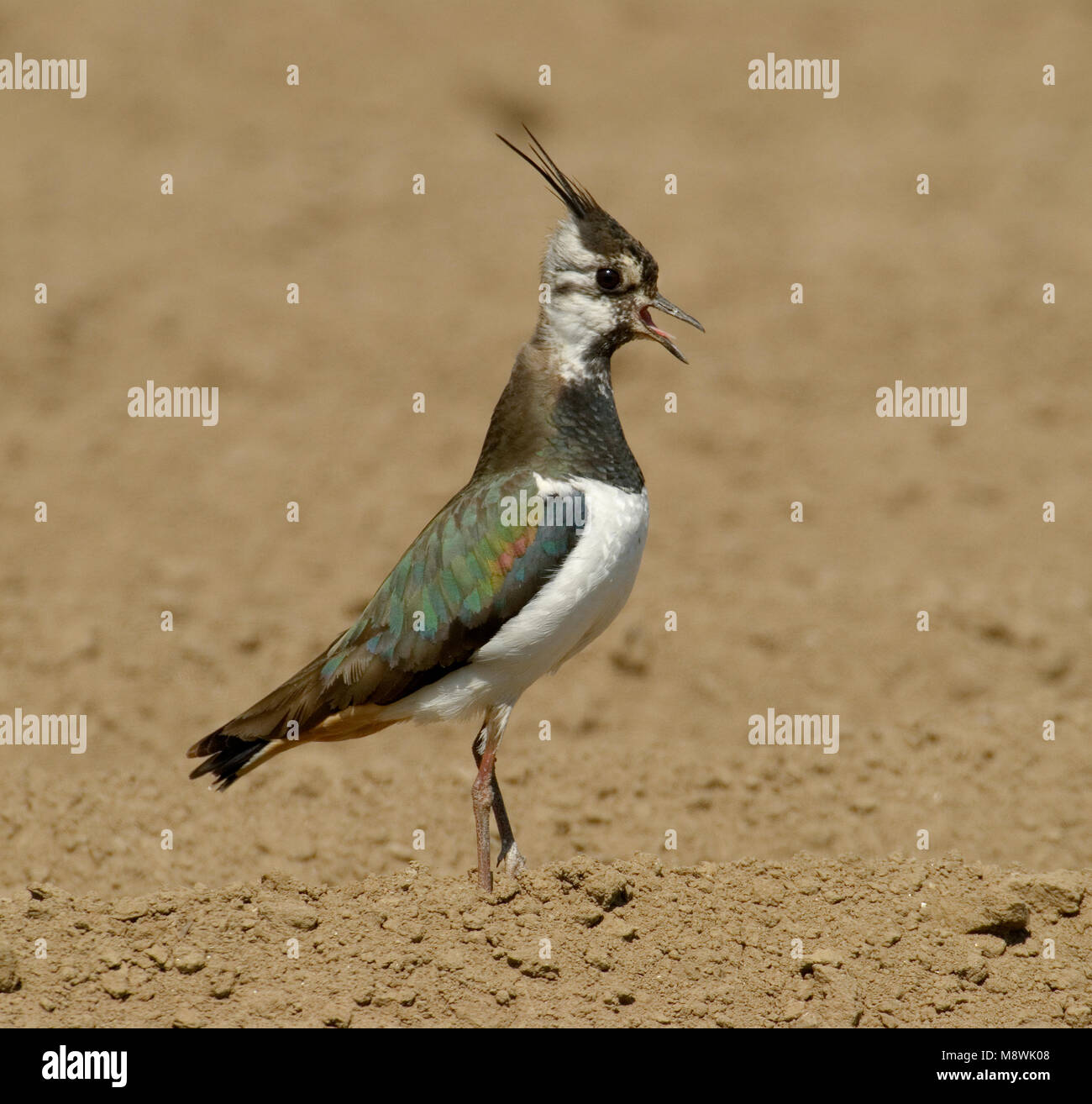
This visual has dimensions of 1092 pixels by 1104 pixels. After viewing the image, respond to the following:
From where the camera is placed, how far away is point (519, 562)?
26.7ft

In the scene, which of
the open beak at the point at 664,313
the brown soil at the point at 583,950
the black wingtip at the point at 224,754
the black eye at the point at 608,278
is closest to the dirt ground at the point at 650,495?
the brown soil at the point at 583,950

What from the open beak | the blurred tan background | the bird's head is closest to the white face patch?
the bird's head

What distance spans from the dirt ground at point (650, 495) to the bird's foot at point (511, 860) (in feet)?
0.56

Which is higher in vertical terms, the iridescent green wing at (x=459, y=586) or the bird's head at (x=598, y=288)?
the bird's head at (x=598, y=288)

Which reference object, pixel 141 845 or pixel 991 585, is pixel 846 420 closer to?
pixel 991 585

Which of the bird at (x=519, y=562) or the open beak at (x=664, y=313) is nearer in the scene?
the bird at (x=519, y=562)

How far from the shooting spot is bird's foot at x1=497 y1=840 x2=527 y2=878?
8.75 meters

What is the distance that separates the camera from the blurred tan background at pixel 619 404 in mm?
11438

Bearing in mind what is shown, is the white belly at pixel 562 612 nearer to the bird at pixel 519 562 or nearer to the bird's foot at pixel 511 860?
the bird at pixel 519 562

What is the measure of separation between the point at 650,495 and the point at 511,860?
897 centimetres

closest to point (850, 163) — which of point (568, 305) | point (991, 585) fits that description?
point (991, 585)

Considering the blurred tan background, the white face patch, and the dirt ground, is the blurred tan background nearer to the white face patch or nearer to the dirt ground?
the dirt ground

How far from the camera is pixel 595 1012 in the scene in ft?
23.9

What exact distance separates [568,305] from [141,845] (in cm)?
525
